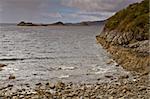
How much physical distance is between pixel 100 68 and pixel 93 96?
17.4 m

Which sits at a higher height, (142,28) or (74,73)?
(142,28)

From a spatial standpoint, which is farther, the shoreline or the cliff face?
the cliff face

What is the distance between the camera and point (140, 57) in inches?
1515

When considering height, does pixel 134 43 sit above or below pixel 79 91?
above

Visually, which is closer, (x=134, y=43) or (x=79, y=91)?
(x=79, y=91)

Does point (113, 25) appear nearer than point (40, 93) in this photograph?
No

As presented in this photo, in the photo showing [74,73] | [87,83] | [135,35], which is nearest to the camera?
[87,83]

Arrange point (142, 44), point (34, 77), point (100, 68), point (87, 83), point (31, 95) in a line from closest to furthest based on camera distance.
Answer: point (31, 95) < point (87, 83) < point (34, 77) < point (100, 68) < point (142, 44)

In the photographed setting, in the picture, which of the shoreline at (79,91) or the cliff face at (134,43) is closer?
the shoreline at (79,91)

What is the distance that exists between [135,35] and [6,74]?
91.2ft

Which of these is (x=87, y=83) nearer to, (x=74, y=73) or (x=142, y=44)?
(x=74, y=73)

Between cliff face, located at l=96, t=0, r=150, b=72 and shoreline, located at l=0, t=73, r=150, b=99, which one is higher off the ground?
cliff face, located at l=96, t=0, r=150, b=72

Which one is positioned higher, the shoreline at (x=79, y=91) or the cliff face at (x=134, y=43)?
the cliff face at (x=134, y=43)

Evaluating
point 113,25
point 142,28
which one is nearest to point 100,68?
point 142,28
